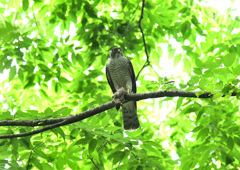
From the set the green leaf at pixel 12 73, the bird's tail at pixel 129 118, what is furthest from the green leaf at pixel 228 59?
the green leaf at pixel 12 73

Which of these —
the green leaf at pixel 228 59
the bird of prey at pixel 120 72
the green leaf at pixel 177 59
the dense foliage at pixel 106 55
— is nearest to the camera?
the green leaf at pixel 228 59

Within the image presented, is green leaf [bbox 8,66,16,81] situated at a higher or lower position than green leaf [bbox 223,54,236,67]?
lower

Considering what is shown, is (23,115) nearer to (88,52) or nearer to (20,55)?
(20,55)

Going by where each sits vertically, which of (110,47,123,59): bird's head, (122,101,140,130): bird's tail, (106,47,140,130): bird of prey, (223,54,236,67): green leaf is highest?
(223,54,236,67): green leaf

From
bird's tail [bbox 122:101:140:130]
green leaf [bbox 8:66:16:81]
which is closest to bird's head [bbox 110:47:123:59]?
bird's tail [bbox 122:101:140:130]

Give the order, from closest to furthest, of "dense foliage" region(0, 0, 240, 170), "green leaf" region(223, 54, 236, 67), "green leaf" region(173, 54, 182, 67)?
"green leaf" region(223, 54, 236, 67), "dense foliage" region(0, 0, 240, 170), "green leaf" region(173, 54, 182, 67)

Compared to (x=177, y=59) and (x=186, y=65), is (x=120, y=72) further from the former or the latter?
(x=186, y=65)

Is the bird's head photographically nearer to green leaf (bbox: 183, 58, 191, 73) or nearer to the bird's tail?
the bird's tail

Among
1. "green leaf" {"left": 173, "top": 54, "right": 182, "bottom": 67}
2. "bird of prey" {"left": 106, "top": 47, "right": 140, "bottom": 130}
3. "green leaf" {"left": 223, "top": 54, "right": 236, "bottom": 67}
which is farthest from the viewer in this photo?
"bird of prey" {"left": 106, "top": 47, "right": 140, "bottom": 130}

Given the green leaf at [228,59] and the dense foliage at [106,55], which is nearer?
the green leaf at [228,59]

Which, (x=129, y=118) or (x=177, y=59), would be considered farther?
(x=177, y=59)

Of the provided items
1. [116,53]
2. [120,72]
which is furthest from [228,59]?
[116,53]

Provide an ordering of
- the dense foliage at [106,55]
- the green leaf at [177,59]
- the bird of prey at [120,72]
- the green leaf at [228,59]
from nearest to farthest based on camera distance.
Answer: the green leaf at [228,59]
the dense foliage at [106,55]
the green leaf at [177,59]
the bird of prey at [120,72]

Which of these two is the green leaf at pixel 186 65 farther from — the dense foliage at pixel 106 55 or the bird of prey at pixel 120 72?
the bird of prey at pixel 120 72
